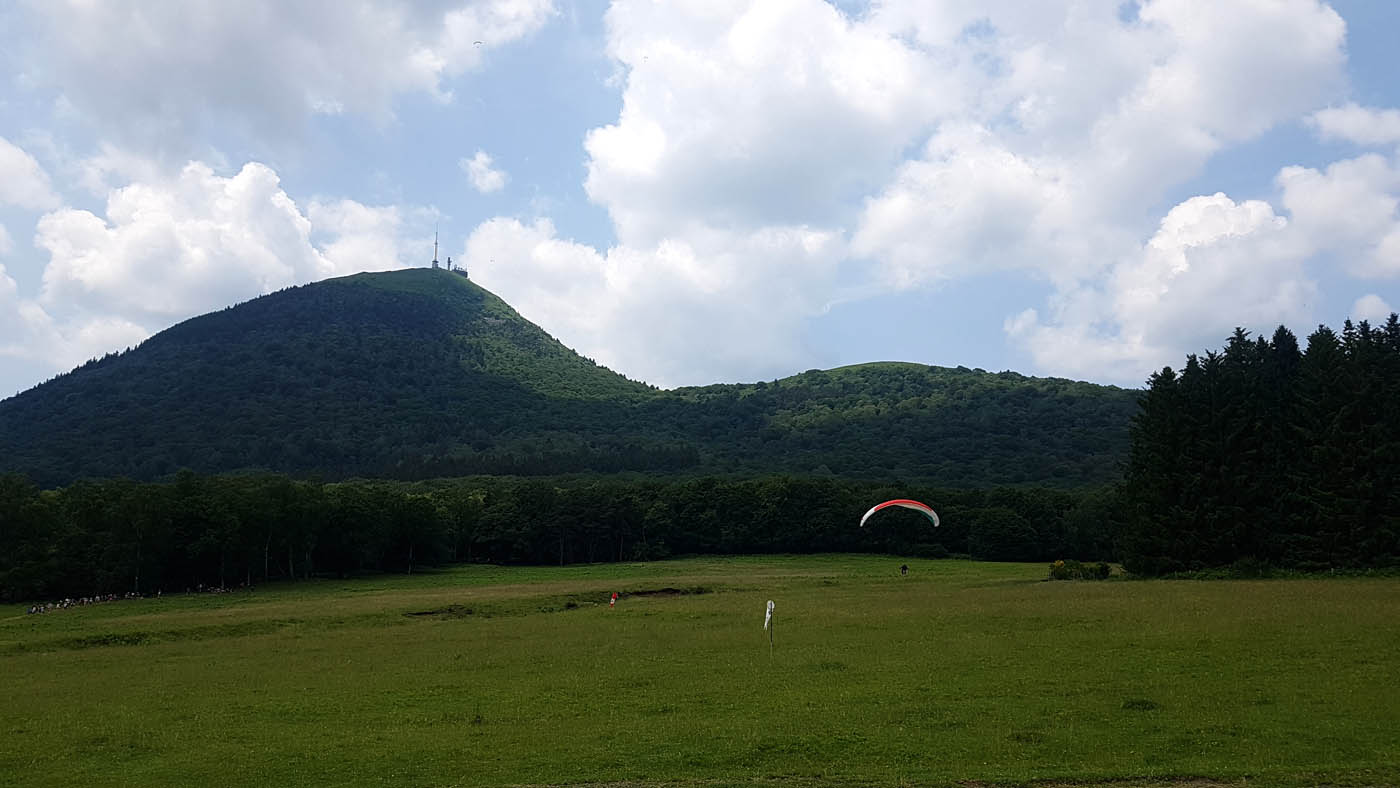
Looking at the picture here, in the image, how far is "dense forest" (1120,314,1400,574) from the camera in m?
49.5

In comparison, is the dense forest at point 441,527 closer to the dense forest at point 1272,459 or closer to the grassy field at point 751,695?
the grassy field at point 751,695

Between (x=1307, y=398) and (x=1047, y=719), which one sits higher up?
(x=1307, y=398)

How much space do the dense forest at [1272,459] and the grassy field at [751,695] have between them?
271 inches

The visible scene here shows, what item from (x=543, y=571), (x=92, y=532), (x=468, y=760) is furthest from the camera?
(x=543, y=571)

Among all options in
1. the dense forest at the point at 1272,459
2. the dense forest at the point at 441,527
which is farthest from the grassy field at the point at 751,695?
the dense forest at the point at 441,527

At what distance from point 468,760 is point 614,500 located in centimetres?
10328

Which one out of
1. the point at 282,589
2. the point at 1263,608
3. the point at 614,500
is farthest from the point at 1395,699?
the point at 614,500

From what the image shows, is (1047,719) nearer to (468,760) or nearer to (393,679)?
(468,760)

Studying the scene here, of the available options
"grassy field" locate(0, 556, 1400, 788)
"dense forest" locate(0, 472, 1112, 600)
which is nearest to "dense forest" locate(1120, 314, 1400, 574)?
"grassy field" locate(0, 556, 1400, 788)

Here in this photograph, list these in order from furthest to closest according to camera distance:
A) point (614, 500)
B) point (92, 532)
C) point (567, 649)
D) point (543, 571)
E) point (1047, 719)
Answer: point (614, 500) → point (543, 571) → point (92, 532) → point (567, 649) → point (1047, 719)

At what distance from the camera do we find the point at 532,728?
20.3 meters

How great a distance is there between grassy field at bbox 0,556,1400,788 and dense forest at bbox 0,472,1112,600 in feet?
100

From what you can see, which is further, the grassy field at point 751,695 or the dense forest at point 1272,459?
the dense forest at point 1272,459

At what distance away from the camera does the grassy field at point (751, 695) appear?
54.5 ft
